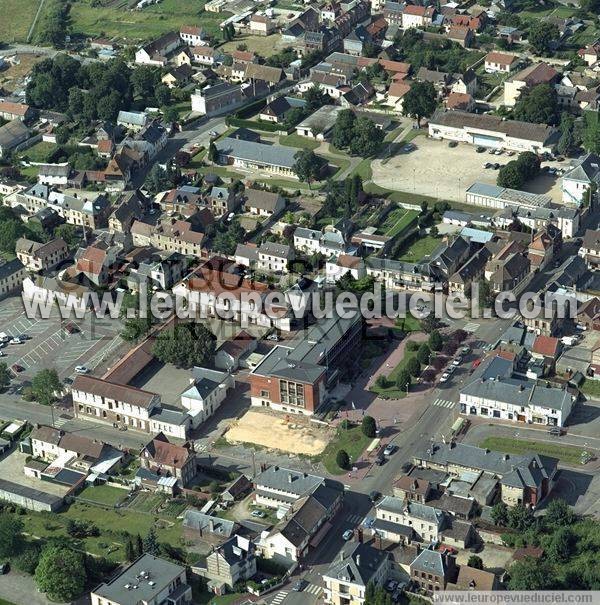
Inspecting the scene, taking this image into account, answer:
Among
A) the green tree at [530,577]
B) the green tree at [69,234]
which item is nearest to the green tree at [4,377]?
the green tree at [69,234]

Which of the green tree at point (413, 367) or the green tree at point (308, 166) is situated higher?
the green tree at point (308, 166)

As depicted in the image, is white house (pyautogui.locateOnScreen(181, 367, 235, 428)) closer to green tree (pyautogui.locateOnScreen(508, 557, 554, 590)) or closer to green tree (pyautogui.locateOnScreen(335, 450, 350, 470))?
green tree (pyautogui.locateOnScreen(335, 450, 350, 470))

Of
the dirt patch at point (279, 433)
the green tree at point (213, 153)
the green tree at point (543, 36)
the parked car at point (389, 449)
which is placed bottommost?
the dirt patch at point (279, 433)

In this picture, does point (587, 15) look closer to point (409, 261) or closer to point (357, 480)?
point (409, 261)

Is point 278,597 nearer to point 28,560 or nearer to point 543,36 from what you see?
point 28,560

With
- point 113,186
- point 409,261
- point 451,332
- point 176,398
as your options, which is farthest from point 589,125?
point 176,398

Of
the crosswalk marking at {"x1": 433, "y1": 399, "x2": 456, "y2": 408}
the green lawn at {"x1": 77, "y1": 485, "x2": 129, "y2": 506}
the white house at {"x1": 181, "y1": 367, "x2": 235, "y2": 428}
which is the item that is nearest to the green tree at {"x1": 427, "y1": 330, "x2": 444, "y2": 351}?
the crosswalk marking at {"x1": 433, "y1": 399, "x2": 456, "y2": 408}

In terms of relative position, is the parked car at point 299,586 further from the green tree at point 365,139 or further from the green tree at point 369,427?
the green tree at point 365,139
